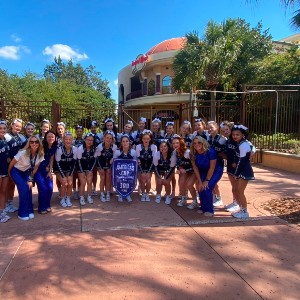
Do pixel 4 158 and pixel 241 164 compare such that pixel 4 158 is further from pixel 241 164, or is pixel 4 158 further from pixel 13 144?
pixel 241 164

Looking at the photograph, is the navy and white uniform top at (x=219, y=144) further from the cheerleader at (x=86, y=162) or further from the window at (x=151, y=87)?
the window at (x=151, y=87)

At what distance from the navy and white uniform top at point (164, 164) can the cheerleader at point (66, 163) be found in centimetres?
161

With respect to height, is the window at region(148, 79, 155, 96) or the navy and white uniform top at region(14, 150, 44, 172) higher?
the window at region(148, 79, 155, 96)

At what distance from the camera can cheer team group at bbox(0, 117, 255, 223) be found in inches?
211

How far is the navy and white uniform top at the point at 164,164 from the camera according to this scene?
624 cm

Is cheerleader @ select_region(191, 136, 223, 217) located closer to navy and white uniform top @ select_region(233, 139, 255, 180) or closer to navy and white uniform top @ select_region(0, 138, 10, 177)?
navy and white uniform top @ select_region(233, 139, 255, 180)

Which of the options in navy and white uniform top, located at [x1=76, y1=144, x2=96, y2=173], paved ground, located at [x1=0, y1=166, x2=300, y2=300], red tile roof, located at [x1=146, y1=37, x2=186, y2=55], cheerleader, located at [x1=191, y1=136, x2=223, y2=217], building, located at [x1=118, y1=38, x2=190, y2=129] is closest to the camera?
paved ground, located at [x1=0, y1=166, x2=300, y2=300]

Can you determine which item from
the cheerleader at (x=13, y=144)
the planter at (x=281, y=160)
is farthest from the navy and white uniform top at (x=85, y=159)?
the planter at (x=281, y=160)

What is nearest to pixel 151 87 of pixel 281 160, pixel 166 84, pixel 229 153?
pixel 166 84

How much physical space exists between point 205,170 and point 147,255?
7.31 ft

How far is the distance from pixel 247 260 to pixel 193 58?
15.5 meters

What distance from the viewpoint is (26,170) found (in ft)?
17.8

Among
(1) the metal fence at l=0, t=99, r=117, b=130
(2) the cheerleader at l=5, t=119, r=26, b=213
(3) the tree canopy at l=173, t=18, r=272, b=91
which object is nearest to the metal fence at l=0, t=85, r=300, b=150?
(1) the metal fence at l=0, t=99, r=117, b=130

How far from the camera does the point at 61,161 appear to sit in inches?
232
